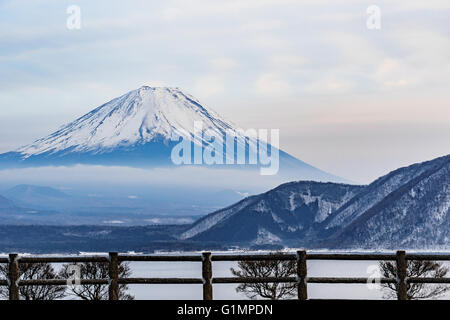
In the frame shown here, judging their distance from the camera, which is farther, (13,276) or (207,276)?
(13,276)

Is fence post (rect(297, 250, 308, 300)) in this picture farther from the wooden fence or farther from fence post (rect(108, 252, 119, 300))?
fence post (rect(108, 252, 119, 300))

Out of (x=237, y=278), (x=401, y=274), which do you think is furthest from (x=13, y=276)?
(x=401, y=274)

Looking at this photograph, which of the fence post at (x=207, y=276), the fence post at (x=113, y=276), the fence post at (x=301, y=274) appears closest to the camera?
the fence post at (x=301, y=274)

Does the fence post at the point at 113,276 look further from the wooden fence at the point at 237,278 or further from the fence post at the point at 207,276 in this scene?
the fence post at the point at 207,276

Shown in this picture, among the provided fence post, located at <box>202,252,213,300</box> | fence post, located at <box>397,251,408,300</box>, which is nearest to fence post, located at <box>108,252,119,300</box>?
fence post, located at <box>202,252,213,300</box>

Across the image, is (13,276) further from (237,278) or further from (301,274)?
(301,274)

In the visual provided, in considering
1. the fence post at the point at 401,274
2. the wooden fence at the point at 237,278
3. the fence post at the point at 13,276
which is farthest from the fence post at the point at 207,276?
the fence post at the point at 13,276
